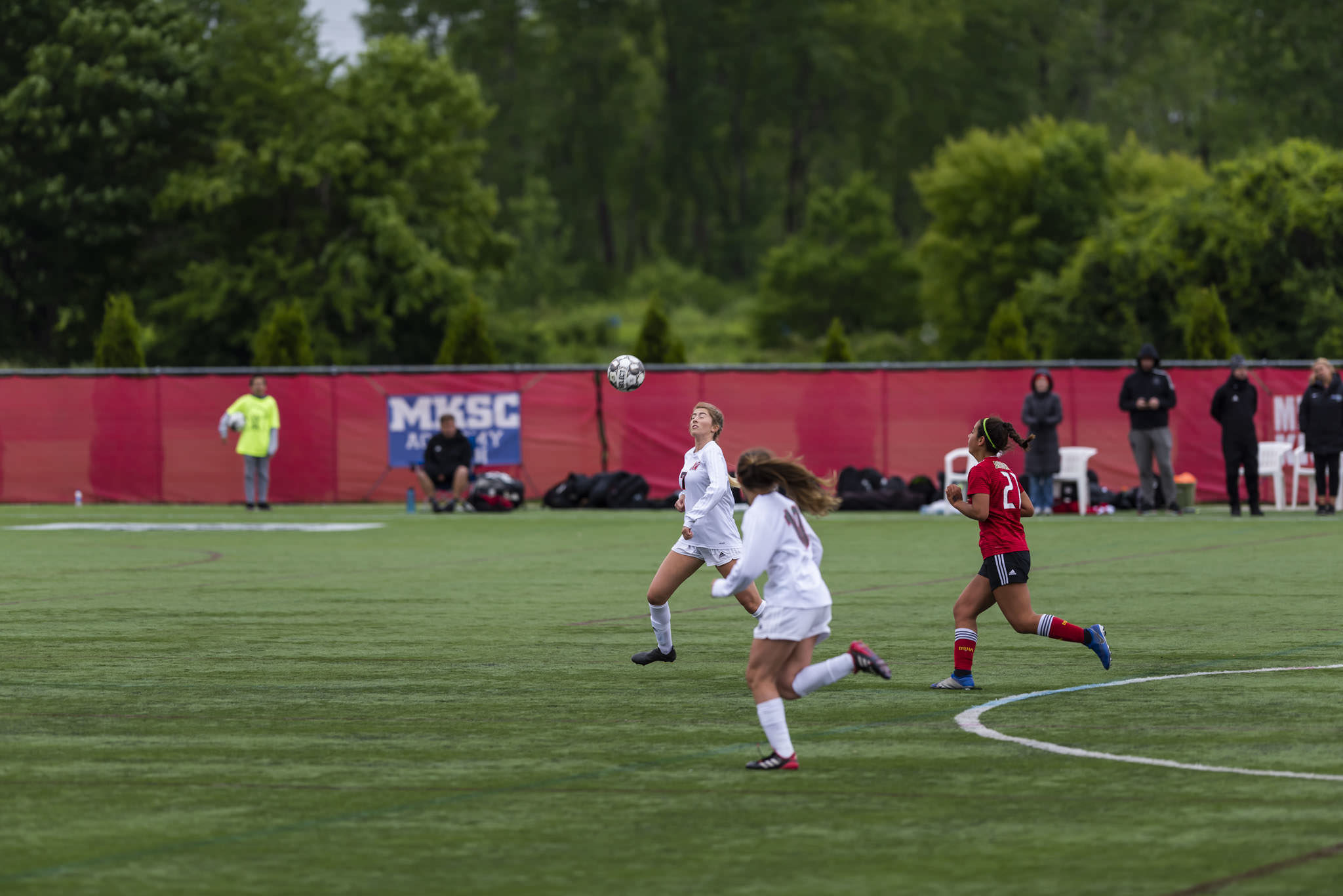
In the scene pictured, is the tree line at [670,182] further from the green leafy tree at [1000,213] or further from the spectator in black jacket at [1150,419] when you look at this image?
the spectator in black jacket at [1150,419]

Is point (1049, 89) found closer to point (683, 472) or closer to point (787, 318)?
point (787, 318)

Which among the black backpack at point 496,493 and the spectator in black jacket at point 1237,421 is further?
the black backpack at point 496,493

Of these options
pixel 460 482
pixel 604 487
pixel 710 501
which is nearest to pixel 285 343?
pixel 460 482

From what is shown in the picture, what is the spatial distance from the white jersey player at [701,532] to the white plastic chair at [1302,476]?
16974mm

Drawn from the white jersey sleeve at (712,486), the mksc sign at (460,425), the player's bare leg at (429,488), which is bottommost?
the player's bare leg at (429,488)

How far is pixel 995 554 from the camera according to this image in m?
10.9

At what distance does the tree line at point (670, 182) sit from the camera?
5378 cm

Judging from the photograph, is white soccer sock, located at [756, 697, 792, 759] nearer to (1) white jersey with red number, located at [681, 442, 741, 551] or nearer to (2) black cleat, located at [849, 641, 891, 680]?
(2) black cleat, located at [849, 641, 891, 680]

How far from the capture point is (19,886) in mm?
6320

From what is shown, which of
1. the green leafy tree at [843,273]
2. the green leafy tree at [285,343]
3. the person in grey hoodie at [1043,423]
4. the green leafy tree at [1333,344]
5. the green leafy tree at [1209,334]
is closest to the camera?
the person in grey hoodie at [1043,423]

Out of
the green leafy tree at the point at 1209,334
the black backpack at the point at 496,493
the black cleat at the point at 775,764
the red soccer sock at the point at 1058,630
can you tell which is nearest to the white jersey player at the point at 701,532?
the red soccer sock at the point at 1058,630

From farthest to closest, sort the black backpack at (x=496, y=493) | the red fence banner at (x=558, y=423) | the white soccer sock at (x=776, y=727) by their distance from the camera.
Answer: the red fence banner at (x=558, y=423) < the black backpack at (x=496, y=493) < the white soccer sock at (x=776, y=727)

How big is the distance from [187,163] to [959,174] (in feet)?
98.1

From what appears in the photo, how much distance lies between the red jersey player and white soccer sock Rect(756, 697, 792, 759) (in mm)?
2710
